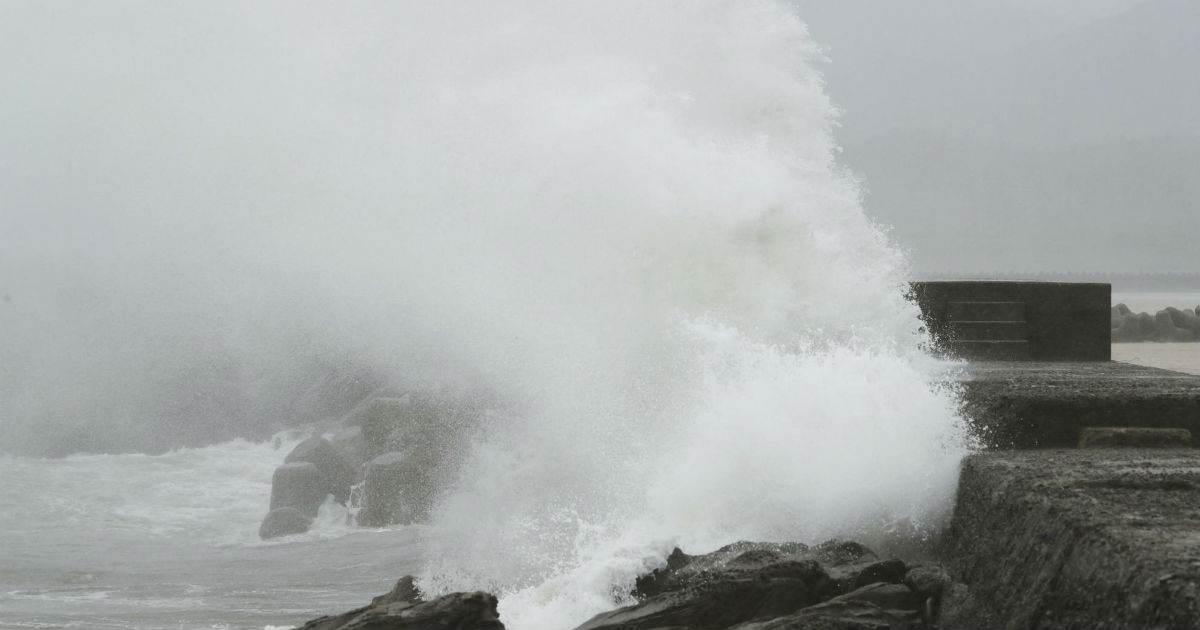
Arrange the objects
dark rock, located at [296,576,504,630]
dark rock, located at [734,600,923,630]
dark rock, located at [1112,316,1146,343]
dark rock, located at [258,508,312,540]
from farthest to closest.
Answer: dark rock, located at [1112,316,1146,343] → dark rock, located at [258,508,312,540] → dark rock, located at [296,576,504,630] → dark rock, located at [734,600,923,630]

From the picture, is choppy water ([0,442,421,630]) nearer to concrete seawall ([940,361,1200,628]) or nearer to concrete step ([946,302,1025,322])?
concrete seawall ([940,361,1200,628])

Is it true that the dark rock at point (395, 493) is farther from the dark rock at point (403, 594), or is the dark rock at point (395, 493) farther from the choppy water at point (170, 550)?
the dark rock at point (403, 594)

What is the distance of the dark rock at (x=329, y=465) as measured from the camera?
13.4 m

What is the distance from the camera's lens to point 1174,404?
5.88 meters

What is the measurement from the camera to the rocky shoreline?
13.1 ft

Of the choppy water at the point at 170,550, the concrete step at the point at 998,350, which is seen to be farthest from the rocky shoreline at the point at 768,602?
the concrete step at the point at 998,350

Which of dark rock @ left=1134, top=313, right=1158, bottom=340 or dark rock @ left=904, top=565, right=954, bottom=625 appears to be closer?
dark rock @ left=904, top=565, right=954, bottom=625

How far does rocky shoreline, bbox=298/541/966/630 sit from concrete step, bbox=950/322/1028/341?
628 centimetres

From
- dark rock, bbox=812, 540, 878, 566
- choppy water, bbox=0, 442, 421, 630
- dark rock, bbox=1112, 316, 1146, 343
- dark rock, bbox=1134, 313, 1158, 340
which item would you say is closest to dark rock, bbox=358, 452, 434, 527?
choppy water, bbox=0, 442, 421, 630

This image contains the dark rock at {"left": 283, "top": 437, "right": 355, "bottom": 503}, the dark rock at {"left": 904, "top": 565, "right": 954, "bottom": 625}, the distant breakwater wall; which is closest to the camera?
the dark rock at {"left": 904, "top": 565, "right": 954, "bottom": 625}

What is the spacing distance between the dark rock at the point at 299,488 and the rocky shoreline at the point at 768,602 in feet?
29.3

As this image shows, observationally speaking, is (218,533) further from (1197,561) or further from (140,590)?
(1197,561)

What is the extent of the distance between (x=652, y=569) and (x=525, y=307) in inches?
299

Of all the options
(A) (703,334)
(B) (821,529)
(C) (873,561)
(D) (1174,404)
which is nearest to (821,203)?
(A) (703,334)
